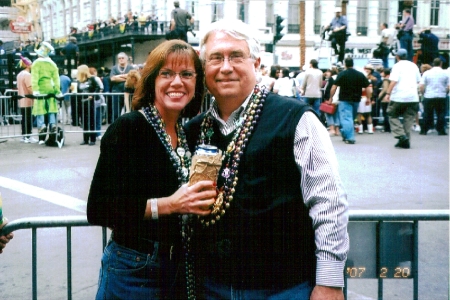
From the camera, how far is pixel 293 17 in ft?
149

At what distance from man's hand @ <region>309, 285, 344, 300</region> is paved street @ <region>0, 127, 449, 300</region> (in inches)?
91.7

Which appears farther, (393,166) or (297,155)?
(393,166)

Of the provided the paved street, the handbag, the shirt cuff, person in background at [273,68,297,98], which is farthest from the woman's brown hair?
→ person in background at [273,68,297,98]

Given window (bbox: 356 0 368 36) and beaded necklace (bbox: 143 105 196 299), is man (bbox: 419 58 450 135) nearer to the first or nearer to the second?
beaded necklace (bbox: 143 105 196 299)

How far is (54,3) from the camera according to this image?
58.7m

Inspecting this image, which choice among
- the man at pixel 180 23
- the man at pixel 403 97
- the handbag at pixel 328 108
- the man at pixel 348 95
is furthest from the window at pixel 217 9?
the man at pixel 403 97

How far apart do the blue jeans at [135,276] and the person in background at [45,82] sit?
1061 centimetres

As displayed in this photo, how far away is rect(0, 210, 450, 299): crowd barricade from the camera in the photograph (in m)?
2.83

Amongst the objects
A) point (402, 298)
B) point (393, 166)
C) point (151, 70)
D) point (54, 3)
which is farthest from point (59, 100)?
point (54, 3)

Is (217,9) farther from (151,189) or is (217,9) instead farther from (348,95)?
(151,189)

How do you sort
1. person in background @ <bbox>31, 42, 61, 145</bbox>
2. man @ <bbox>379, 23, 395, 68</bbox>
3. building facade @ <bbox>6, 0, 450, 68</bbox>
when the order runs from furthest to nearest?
building facade @ <bbox>6, 0, 450, 68</bbox> → man @ <bbox>379, 23, 395, 68</bbox> → person in background @ <bbox>31, 42, 61, 145</bbox>

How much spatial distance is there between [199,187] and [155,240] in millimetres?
355

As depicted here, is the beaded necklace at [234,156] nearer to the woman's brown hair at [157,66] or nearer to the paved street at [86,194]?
the woman's brown hair at [157,66]

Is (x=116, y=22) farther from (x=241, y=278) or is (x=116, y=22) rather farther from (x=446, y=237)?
(x=241, y=278)
